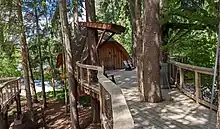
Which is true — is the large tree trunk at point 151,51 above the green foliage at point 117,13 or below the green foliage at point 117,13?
below

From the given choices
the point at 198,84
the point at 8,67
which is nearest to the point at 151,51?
the point at 198,84

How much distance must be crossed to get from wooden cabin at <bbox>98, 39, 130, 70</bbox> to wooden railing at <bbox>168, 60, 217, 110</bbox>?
501 inches

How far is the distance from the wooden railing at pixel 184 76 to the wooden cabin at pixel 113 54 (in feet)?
41.8

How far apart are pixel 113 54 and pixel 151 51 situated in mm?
15517

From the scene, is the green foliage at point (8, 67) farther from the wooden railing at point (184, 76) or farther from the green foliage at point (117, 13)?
the wooden railing at point (184, 76)

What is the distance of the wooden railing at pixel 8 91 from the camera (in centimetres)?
1094

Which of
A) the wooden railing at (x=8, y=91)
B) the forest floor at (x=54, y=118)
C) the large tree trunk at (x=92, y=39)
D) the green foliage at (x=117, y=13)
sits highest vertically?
the green foliage at (x=117, y=13)

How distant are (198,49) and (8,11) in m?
11.0

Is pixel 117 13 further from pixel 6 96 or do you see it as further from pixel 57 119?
pixel 6 96

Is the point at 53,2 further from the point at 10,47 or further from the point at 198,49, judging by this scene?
the point at 198,49

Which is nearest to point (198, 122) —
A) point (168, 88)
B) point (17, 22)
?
point (168, 88)

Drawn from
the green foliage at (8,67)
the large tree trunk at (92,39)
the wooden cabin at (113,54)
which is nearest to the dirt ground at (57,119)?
the large tree trunk at (92,39)

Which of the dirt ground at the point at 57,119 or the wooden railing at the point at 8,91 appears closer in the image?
the wooden railing at the point at 8,91

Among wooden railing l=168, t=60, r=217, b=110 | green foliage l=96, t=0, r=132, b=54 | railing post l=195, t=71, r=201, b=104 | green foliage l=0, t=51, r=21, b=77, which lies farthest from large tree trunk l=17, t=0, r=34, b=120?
railing post l=195, t=71, r=201, b=104
